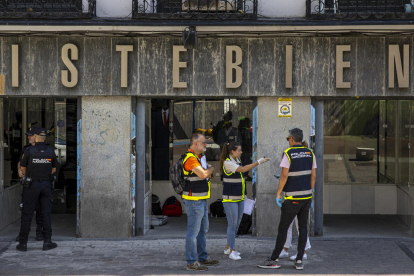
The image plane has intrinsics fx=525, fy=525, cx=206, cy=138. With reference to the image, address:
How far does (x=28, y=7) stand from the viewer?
29.2 ft

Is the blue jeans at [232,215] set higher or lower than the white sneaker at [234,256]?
higher

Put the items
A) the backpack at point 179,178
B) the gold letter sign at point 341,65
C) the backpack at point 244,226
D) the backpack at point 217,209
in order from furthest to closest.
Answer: the backpack at point 217,209 → the backpack at point 244,226 → the gold letter sign at point 341,65 → the backpack at point 179,178

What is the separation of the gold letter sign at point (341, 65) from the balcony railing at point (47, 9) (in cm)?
415

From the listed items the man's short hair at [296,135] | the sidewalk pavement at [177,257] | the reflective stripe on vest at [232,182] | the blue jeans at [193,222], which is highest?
the man's short hair at [296,135]

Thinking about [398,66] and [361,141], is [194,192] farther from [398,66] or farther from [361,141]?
[361,141]

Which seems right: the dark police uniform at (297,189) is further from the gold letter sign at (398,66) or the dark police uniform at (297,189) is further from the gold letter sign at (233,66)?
the gold letter sign at (398,66)

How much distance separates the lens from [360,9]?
9.17 m

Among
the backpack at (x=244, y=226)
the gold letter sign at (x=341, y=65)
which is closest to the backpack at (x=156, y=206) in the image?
the backpack at (x=244, y=226)

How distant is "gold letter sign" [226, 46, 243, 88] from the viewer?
345 inches

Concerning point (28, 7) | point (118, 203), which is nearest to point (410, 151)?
point (118, 203)

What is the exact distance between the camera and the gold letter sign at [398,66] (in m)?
8.60

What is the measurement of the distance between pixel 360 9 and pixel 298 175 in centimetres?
380

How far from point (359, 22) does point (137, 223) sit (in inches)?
196

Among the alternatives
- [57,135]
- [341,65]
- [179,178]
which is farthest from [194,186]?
[57,135]
